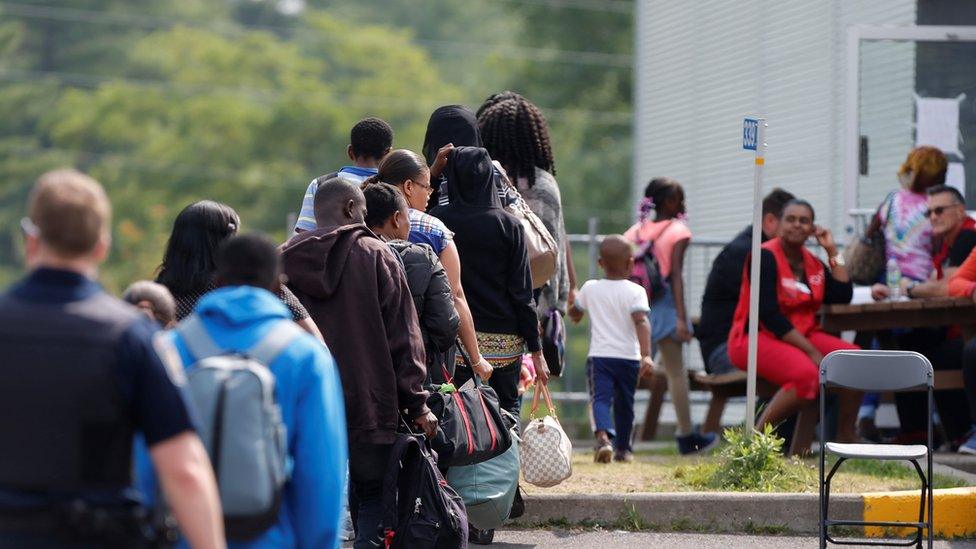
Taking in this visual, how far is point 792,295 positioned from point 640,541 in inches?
108

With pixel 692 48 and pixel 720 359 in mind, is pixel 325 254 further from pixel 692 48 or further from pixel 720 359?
pixel 692 48

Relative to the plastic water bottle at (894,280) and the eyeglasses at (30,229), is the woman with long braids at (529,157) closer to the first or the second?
the plastic water bottle at (894,280)

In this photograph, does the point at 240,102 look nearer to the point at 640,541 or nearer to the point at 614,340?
the point at 614,340

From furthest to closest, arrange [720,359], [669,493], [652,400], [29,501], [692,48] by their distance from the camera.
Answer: [692,48] < [652,400] < [720,359] < [669,493] < [29,501]

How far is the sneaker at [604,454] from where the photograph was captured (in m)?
9.67

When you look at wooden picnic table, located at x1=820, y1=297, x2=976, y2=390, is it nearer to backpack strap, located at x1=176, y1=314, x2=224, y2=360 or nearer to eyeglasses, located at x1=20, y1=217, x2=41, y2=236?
backpack strap, located at x1=176, y1=314, x2=224, y2=360

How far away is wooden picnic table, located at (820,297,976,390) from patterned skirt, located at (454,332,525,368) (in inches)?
132

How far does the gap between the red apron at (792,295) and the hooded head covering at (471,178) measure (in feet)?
9.86

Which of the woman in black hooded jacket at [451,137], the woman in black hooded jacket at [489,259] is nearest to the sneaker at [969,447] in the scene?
the woman in black hooded jacket at [489,259]

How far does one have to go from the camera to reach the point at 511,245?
750cm

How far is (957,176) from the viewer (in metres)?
12.4

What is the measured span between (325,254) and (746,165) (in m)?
10.7

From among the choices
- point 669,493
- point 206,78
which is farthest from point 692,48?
point 206,78

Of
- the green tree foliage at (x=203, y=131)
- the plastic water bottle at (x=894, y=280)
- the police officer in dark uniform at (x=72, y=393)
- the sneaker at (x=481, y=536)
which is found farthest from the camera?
the green tree foliage at (x=203, y=131)
